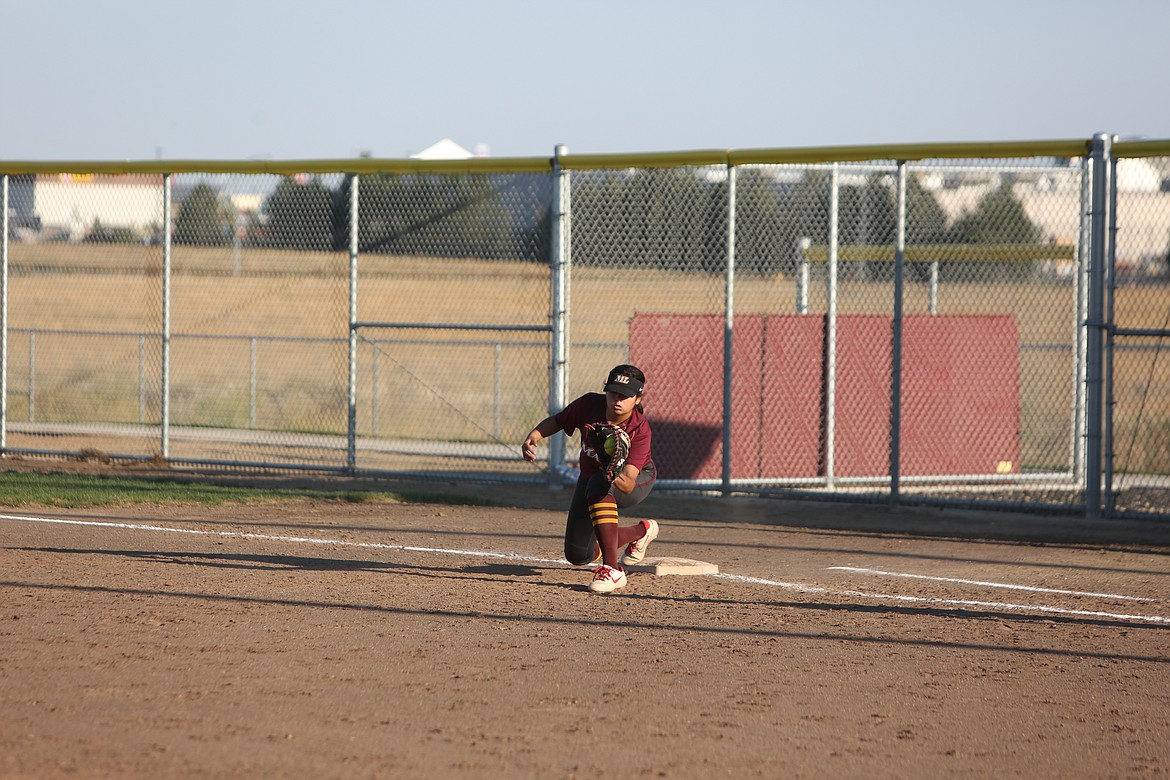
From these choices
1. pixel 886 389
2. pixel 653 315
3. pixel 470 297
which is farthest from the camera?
pixel 470 297

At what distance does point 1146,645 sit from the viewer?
21.0 ft

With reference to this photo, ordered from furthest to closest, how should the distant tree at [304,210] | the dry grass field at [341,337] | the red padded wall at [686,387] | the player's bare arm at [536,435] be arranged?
1. the dry grass field at [341,337]
2. the distant tree at [304,210]
3. the red padded wall at [686,387]
4. the player's bare arm at [536,435]

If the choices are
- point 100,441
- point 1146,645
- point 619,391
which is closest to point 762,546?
point 619,391

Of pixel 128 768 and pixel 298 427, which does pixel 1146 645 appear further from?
pixel 298 427

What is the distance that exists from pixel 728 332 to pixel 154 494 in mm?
5202

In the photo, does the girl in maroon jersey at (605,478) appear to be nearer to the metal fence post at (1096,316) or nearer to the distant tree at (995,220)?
the metal fence post at (1096,316)

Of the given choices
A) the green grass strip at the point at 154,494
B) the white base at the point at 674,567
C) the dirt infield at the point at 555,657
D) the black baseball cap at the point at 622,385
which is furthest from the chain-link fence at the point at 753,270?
the black baseball cap at the point at 622,385

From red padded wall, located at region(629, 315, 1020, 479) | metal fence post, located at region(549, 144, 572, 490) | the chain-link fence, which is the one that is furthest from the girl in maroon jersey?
red padded wall, located at region(629, 315, 1020, 479)

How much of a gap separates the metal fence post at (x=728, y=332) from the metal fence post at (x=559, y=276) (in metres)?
1.45

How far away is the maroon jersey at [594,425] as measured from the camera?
24.6 ft

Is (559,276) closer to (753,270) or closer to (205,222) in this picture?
(753,270)

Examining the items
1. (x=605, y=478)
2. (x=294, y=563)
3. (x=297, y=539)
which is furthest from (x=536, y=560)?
(x=297, y=539)

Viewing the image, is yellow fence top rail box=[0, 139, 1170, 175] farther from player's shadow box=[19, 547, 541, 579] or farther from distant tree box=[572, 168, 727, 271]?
player's shadow box=[19, 547, 541, 579]

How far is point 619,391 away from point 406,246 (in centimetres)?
689
